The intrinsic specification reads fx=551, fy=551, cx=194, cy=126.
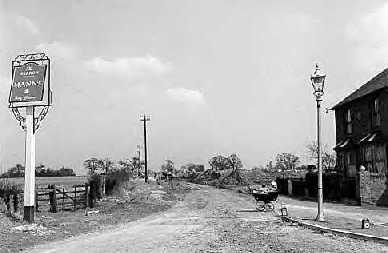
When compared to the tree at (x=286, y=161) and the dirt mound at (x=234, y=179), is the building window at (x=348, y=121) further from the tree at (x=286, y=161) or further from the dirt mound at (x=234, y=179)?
the tree at (x=286, y=161)

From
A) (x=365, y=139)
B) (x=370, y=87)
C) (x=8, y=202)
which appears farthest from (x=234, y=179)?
(x=8, y=202)

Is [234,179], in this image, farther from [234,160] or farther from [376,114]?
[376,114]

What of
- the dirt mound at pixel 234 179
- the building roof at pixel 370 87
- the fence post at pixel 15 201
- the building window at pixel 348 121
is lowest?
the dirt mound at pixel 234 179

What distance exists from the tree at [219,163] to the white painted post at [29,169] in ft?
344

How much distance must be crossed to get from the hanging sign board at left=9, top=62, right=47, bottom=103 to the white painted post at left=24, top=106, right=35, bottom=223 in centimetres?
56

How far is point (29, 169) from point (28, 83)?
384cm

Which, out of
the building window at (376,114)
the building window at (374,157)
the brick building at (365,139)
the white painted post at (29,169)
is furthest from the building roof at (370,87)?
the white painted post at (29,169)

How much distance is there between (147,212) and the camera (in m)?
33.1

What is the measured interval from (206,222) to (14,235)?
855 cm

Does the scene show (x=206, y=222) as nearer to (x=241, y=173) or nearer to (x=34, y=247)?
(x=34, y=247)

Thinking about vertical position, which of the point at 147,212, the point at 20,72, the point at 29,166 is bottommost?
the point at 147,212

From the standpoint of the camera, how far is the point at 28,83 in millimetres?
24469

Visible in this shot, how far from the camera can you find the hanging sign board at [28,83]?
79.4 ft

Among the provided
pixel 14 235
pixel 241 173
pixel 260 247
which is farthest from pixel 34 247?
pixel 241 173
